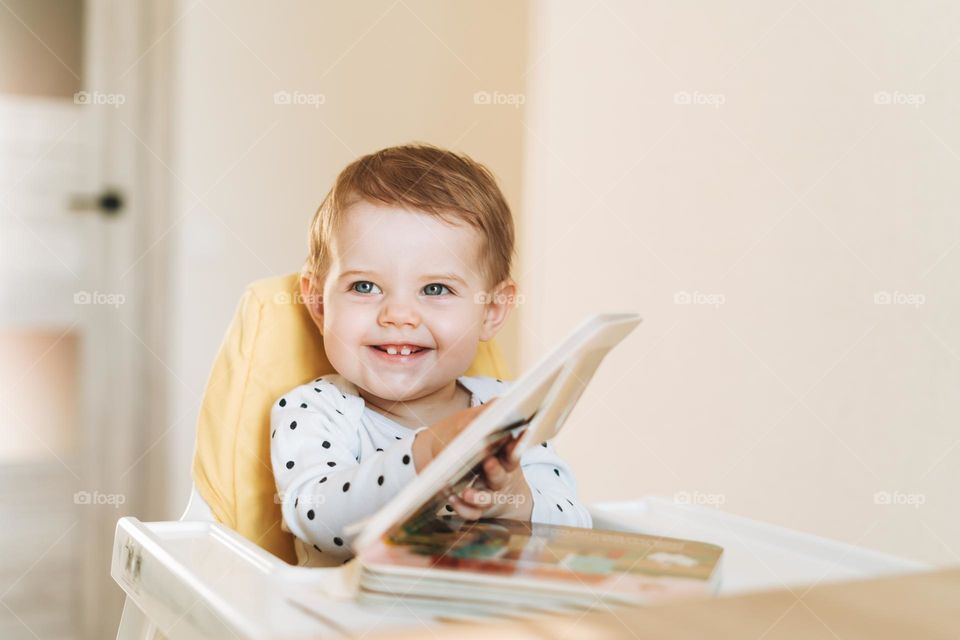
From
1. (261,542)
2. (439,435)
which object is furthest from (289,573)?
(261,542)

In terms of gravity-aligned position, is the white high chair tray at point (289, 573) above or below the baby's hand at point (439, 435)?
below

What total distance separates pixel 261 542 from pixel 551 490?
32 centimetres

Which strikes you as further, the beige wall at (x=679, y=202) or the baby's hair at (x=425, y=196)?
the beige wall at (x=679, y=202)

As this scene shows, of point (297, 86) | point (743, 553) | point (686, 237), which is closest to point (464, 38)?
point (297, 86)

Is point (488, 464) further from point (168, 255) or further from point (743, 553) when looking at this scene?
point (168, 255)

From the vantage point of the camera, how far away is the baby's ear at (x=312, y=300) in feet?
3.65

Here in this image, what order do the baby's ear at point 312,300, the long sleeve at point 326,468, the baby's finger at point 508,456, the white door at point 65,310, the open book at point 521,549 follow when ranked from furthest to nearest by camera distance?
the white door at point 65,310 → the baby's ear at point 312,300 → the long sleeve at point 326,468 → the baby's finger at point 508,456 → the open book at point 521,549

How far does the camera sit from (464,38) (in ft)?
8.86

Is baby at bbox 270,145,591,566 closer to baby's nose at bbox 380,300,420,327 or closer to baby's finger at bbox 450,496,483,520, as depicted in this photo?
baby's nose at bbox 380,300,420,327

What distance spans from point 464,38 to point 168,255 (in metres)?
0.99

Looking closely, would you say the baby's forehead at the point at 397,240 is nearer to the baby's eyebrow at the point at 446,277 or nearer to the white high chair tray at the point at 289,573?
the baby's eyebrow at the point at 446,277

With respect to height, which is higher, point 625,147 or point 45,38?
point 45,38

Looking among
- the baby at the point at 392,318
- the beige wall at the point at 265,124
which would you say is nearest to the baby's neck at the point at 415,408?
the baby at the point at 392,318

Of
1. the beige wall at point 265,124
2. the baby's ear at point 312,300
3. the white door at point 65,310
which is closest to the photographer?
the baby's ear at point 312,300
